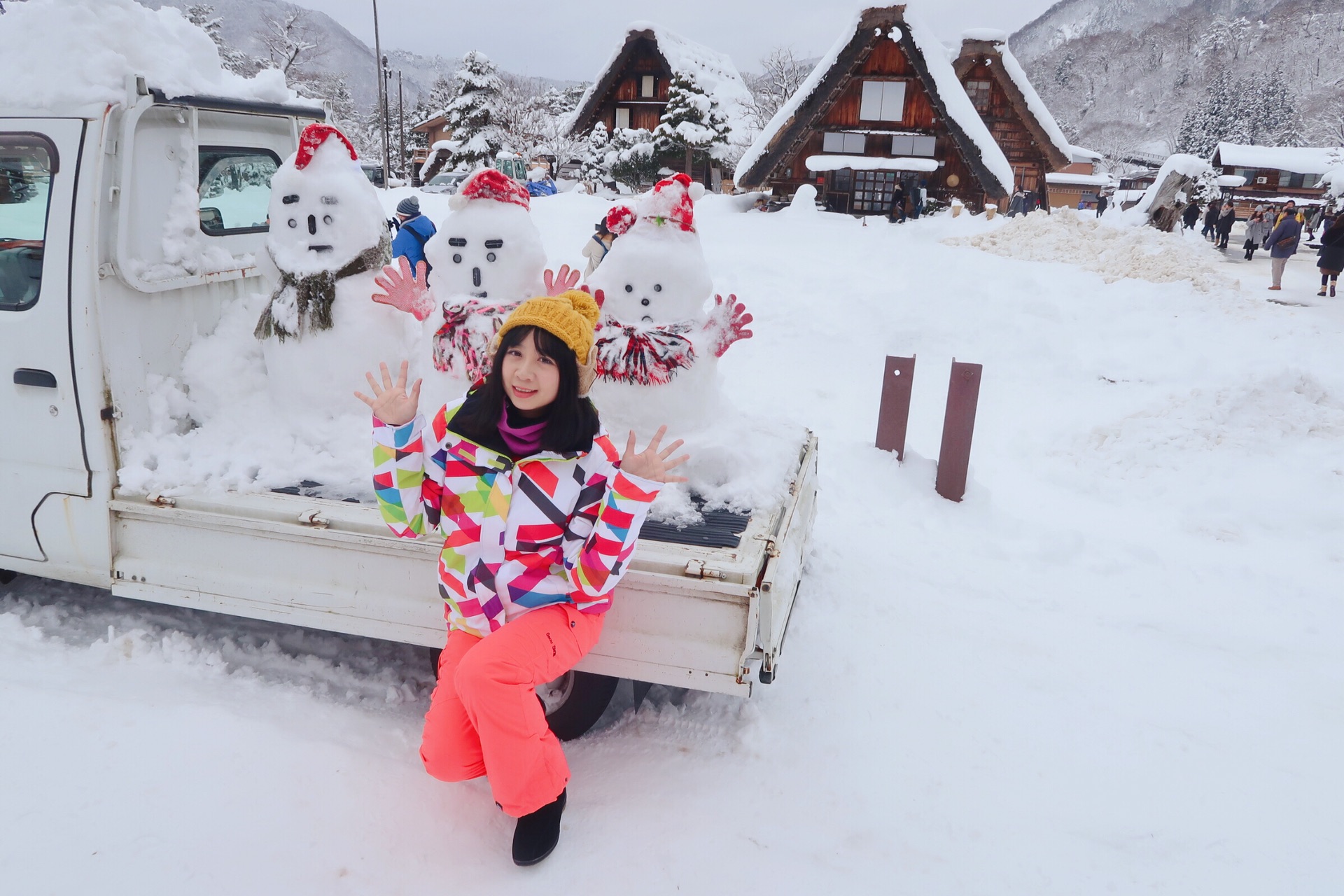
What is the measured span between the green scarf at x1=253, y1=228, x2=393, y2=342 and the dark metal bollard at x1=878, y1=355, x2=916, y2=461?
3590mm

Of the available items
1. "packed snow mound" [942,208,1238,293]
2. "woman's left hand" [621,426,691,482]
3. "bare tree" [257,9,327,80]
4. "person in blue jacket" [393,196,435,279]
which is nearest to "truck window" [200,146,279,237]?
"person in blue jacket" [393,196,435,279]

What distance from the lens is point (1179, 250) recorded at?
37.4 ft

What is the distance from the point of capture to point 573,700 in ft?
9.02

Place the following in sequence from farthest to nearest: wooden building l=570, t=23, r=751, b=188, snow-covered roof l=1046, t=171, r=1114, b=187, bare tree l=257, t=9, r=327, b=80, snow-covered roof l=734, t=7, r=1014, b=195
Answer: snow-covered roof l=1046, t=171, r=1114, b=187
bare tree l=257, t=9, r=327, b=80
wooden building l=570, t=23, r=751, b=188
snow-covered roof l=734, t=7, r=1014, b=195

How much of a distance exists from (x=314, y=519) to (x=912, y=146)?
2128 cm

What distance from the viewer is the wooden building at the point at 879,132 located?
60.2 feet

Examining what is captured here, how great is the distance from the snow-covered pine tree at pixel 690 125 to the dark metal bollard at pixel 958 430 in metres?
20.0

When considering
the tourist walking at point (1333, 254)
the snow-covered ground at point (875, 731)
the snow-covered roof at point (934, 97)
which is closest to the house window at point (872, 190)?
the snow-covered roof at point (934, 97)

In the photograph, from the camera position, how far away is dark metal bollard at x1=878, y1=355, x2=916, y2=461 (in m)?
5.44

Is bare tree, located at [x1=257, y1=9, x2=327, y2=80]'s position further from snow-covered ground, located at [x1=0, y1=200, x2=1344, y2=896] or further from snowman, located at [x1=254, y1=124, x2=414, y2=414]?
snow-covered ground, located at [x1=0, y1=200, x2=1344, y2=896]

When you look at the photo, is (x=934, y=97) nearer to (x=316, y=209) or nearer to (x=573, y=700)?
(x=316, y=209)

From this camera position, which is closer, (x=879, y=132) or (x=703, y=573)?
(x=703, y=573)

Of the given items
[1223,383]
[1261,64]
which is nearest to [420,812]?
[1223,383]

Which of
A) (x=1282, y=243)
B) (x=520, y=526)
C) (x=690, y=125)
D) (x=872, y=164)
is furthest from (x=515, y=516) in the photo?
(x=690, y=125)
